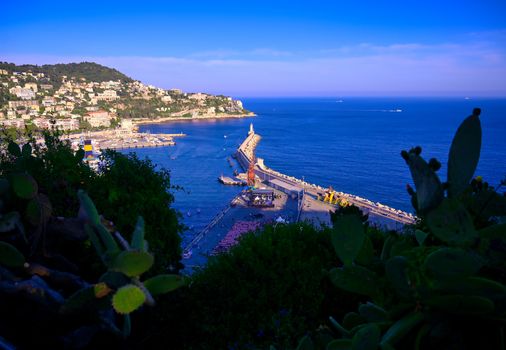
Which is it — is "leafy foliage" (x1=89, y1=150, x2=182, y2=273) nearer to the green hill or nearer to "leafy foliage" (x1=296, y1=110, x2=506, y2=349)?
"leafy foliage" (x1=296, y1=110, x2=506, y2=349)

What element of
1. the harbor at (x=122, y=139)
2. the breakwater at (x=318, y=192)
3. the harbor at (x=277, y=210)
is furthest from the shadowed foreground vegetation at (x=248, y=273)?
the harbor at (x=122, y=139)

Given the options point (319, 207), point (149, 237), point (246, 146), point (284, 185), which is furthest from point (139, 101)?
point (149, 237)

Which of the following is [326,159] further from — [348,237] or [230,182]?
[348,237]

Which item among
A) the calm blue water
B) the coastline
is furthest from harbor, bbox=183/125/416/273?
the coastline

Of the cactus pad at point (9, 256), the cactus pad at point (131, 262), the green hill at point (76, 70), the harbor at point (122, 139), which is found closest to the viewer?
the cactus pad at point (131, 262)

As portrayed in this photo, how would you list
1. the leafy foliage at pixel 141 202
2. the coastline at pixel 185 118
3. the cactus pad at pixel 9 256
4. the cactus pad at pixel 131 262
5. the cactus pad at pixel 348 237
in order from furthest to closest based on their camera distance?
the coastline at pixel 185 118 < the leafy foliage at pixel 141 202 < the cactus pad at pixel 9 256 < the cactus pad at pixel 131 262 < the cactus pad at pixel 348 237

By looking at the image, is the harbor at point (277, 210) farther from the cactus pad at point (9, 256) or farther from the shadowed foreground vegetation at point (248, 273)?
the cactus pad at point (9, 256)
